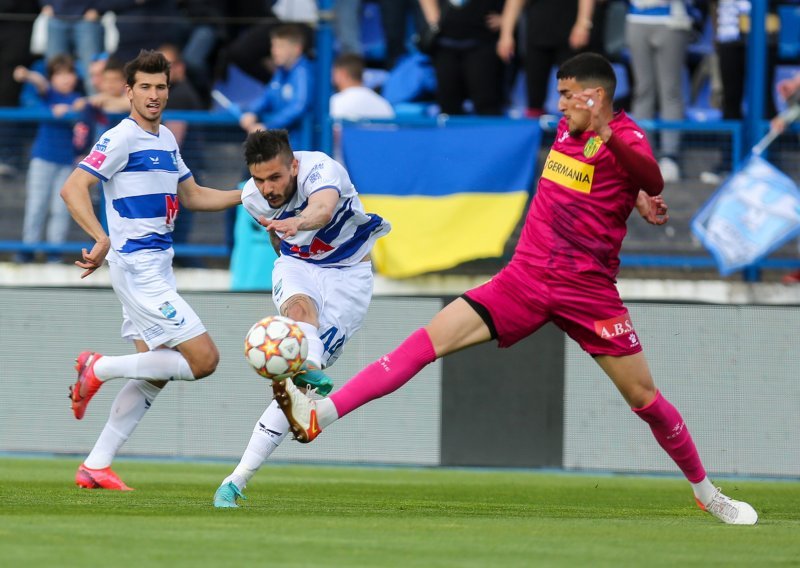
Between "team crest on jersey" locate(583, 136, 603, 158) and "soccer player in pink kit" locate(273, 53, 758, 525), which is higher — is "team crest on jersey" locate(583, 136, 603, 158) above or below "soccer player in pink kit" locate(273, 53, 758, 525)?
above

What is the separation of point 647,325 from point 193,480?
156 inches

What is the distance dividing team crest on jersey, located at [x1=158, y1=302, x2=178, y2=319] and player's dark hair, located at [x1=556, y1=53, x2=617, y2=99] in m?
2.82

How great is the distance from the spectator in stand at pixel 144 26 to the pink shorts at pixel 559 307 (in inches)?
285

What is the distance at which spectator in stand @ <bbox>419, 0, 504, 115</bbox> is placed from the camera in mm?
13852

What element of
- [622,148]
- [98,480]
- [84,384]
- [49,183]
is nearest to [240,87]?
[49,183]

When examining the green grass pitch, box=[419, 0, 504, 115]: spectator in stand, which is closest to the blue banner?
box=[419, 0, 504, 115]: spectator in stand

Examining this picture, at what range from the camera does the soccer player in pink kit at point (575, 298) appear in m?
7.64

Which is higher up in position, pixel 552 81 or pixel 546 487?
pixel 552 81

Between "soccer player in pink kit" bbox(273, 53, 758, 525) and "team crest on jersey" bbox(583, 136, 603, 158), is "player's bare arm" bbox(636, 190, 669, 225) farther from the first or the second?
"team crest on jersey" bbox(583, 136, 603, 158)

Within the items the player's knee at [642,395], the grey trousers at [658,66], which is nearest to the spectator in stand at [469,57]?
the grey trousers at [658,66]

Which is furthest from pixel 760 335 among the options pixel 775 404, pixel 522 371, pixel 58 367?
pixel 58 367

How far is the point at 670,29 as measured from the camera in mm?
13594

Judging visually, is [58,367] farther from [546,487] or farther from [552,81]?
[552,81]

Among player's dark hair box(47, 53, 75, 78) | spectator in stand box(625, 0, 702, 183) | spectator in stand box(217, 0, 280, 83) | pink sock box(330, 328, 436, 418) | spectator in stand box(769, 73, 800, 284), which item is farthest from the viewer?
spectator in stand box(217, 0, 280, 83)
